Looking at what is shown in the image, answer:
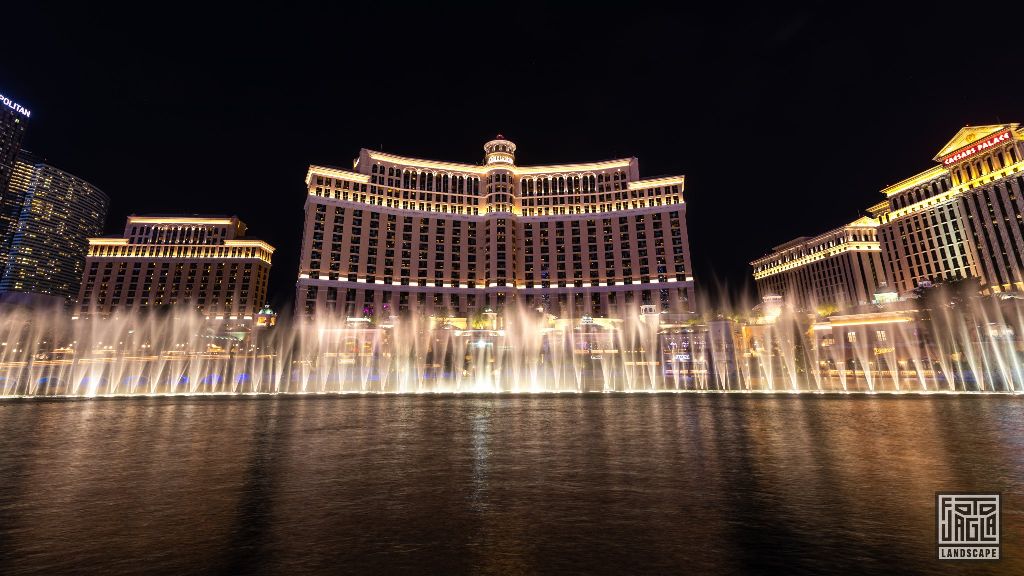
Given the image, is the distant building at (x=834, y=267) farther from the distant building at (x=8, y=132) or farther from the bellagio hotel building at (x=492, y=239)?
the distant building at (x=8, y=132)

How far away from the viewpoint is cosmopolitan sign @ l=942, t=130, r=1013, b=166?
265ft

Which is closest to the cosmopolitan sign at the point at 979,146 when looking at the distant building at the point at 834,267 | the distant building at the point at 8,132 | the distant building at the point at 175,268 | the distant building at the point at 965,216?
the distant building at the point at 965,216

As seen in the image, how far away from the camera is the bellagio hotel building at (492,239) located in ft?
336

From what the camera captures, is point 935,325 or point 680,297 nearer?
point 935,325

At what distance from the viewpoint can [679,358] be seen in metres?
77.3

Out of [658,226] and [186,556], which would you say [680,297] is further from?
[186,556]

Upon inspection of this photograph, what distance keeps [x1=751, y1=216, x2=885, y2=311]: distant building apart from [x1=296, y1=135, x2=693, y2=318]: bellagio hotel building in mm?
46395

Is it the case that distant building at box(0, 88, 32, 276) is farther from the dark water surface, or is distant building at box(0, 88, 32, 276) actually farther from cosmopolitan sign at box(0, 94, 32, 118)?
the dark water surface

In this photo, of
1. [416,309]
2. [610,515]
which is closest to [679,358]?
[416,309]

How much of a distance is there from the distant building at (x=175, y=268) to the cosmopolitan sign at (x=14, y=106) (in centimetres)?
3657

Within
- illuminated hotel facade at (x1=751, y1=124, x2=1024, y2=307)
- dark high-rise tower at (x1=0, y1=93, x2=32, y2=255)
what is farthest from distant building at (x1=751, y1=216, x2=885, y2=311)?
dark high-rise tower at (x1=0, y1=93, x2=32, y2=255)

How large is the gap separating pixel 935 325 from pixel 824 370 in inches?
496

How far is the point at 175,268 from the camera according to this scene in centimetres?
13200

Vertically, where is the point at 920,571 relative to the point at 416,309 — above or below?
below
